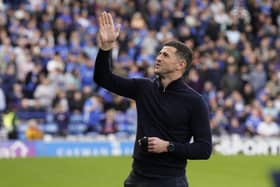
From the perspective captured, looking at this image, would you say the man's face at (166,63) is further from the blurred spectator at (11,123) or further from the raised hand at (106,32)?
the blurred spectator at (11,123)

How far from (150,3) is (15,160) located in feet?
31.4

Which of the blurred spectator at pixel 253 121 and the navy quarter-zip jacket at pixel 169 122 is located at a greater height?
the navy quarter-zip jacket at pixel 169 122

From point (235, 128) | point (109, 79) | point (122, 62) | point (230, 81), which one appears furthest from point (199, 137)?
point (230, 81)

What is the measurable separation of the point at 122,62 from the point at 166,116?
46.2ft

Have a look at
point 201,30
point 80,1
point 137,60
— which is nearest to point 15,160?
point 137,60

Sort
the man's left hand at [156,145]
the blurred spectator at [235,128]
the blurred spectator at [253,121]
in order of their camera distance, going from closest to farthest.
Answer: the man's left hand at [156,145] → the blurred spectator at [235,128] → the blurred spectator at [253,121]

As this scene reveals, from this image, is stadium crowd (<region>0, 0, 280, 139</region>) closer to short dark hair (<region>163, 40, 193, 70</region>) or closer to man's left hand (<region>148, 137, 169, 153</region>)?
Result: short dark hair (<region>163, 40, 193, 70</region>)

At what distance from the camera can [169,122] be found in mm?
5871

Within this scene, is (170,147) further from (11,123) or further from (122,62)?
(122,62)

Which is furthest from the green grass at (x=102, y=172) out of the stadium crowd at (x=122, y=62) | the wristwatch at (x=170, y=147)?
the wristwatch at (x=170, y=147)

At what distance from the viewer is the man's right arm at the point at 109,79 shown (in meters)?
5.93

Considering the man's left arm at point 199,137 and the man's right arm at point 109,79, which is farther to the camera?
the man's right arm at point 109,79

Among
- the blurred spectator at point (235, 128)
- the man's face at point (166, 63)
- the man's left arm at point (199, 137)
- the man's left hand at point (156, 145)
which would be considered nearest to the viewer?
the man's left hand at point (156, 145)

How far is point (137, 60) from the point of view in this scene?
67.3ft
